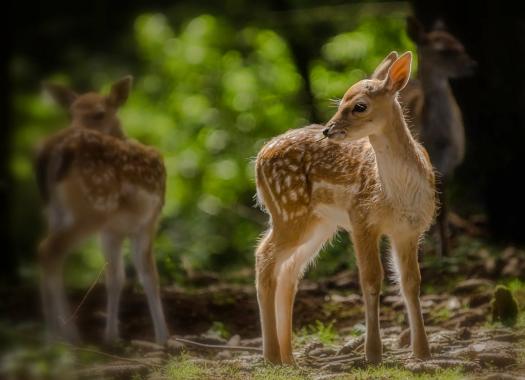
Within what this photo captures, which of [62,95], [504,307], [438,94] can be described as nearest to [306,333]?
[504,307]

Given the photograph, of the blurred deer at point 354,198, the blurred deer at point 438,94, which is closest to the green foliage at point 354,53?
the blurred deer at point 438,94

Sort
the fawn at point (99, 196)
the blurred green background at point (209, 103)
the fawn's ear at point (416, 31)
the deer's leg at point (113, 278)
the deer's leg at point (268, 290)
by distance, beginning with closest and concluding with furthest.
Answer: the deer's leg at point (268, 290)
the fawn at point (99, 196)
the deer's leg at point (113, 278)
the fawn's ear at point (416, 31)
the blurred green background at point (209, 103)

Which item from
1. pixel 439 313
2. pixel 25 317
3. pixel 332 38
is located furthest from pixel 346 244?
pixel 25 317

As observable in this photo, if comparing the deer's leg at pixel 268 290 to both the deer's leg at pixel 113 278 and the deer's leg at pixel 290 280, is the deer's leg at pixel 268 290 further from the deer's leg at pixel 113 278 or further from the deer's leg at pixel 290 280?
the deer's leg at pixel 113 278

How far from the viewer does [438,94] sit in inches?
266

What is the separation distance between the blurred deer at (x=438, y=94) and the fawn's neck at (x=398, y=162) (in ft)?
3.70

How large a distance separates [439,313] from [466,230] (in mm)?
1298

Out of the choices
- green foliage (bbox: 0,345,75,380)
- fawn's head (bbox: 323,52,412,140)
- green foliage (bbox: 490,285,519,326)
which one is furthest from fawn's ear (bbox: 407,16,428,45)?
green foliage (bbox: 0,345,75,380)

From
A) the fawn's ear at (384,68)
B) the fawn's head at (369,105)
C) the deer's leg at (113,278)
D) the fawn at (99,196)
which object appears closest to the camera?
the fawn's head at (369,105)

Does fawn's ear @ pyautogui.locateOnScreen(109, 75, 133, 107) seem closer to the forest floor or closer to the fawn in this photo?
the fawn

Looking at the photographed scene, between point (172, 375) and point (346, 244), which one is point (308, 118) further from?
point (172, 375)

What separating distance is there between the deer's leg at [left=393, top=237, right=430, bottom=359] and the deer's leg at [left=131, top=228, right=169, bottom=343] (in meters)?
1.33

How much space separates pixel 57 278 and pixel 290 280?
116cm

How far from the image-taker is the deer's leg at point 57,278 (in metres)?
5.61
